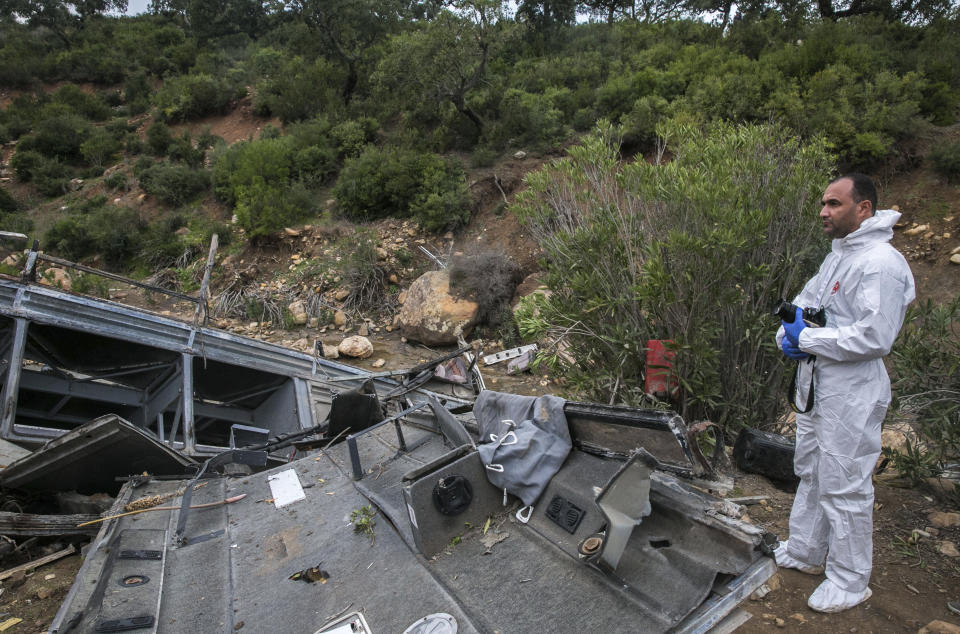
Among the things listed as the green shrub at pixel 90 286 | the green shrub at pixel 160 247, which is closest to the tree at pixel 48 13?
the green shrub at pixel 160 247

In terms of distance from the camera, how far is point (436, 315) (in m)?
11.3

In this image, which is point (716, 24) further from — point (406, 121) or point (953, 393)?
point (953, 393)

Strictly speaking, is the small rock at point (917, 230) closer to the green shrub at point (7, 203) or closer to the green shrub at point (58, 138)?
the green shrub at point (7, 203)

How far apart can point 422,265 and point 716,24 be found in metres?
13.9

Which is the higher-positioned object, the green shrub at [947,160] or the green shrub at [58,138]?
the green shrub at [58,138]

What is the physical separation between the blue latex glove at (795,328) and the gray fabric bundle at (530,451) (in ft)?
4.00

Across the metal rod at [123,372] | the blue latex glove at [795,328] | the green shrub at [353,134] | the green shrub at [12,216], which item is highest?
the green shrub at [353,134]

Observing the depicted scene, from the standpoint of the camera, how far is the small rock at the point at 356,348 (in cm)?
1070

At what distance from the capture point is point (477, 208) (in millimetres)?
14930

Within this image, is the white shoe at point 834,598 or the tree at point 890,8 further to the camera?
the tree at point 890,8

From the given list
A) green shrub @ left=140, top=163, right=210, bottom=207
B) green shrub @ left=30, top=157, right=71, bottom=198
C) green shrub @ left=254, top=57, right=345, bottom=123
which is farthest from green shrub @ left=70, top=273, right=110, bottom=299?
green shrub @ left=254, top=57, right=345, bottom=123

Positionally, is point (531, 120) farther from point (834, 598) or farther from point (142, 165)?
A: point (834, 598)

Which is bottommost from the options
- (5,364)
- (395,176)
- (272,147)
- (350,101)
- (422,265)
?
(422,265)

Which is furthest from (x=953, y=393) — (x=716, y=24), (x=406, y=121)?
(x=716, y=24)
